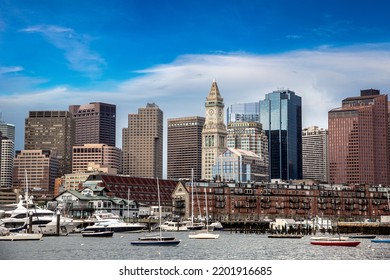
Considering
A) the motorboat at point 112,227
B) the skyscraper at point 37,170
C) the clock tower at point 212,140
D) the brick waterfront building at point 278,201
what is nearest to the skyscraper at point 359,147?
the brick waterfront building at point 278,201

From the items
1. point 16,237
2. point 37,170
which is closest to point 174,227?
point 16,237

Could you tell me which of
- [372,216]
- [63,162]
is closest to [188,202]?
[372,216]

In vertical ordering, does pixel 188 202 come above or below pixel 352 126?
below

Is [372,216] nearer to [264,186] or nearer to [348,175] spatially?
[264,186]

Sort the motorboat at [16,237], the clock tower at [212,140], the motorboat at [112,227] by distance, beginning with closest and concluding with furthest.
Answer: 1. the motorboat at [16,237]
2. the motorboat at [112,227]
3. the clock tower at [212,140]

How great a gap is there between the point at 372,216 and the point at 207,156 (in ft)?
245

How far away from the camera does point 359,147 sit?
452 feet

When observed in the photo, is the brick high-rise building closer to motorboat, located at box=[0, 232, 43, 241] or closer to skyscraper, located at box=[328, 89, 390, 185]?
skyscraper, located at box=[328, 89, 390, 185]

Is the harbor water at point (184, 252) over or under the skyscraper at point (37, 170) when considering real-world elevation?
under

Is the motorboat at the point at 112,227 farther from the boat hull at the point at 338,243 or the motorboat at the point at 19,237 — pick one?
the boat hull at the point at 338,243

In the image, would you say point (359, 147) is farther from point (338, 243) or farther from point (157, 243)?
point (157, 243)

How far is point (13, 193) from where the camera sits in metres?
168

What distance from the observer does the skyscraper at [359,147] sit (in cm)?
10819

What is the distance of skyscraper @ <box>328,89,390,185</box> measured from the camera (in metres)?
108
